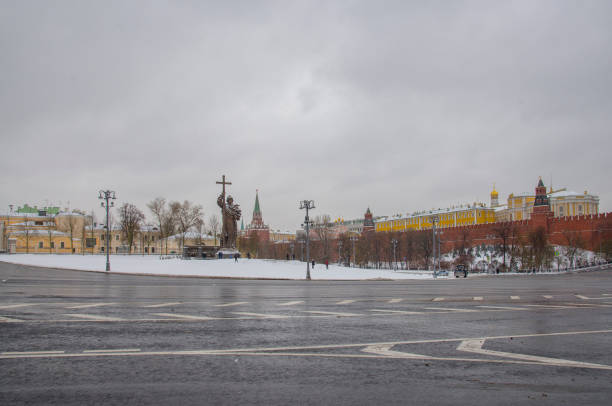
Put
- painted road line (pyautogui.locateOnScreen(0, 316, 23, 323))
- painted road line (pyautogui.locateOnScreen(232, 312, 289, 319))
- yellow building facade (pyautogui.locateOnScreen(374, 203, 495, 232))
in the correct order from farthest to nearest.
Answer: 1. yellow building facade (pyautogui.locateOnScreen(374, 203, 495, 232))
2. painted road line (pyautogui.locateOnScreen(232, 312, 289, 319))
3. painted road line (pyautogui.locateOnScreen(0, 316, 23, 323))

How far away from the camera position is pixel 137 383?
5.54 m

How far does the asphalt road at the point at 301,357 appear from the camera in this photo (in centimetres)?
515

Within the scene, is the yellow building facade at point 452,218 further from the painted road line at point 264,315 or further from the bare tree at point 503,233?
the painted road line at point 264,315

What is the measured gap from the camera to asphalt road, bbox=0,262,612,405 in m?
5.15

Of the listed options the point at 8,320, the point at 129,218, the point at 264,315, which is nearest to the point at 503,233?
the point at 129,218

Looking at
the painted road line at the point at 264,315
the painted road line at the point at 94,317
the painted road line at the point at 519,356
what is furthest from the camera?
the painted road line at the point at 264,315

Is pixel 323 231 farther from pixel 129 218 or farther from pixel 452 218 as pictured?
pixel 452 218

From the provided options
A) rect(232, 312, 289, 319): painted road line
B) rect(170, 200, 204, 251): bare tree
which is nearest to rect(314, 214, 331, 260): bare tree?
rect(170, 200, 204, 251): bare tree

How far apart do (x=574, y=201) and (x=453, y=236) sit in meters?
43.4

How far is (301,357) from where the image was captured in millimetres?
6980

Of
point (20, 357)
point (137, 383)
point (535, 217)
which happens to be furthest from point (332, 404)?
point (535, 217)

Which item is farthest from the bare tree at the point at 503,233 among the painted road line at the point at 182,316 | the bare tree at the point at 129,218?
the painted road line at the point at 182,316

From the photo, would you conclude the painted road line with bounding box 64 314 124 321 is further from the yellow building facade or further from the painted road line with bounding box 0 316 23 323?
the yellow building facade

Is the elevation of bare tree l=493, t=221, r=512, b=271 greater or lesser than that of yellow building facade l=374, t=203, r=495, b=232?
lesser
